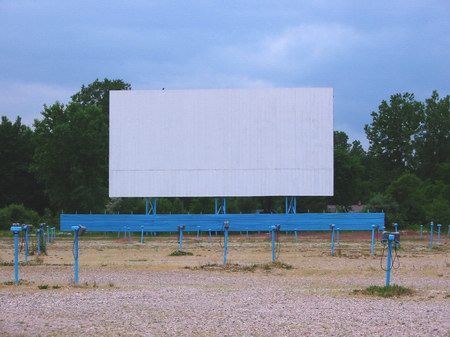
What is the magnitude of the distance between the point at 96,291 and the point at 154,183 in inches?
1167

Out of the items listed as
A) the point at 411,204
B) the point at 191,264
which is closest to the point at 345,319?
the point at 191,264

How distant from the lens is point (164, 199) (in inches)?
2366

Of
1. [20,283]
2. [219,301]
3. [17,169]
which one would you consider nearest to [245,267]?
[20,283]

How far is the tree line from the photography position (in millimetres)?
60469

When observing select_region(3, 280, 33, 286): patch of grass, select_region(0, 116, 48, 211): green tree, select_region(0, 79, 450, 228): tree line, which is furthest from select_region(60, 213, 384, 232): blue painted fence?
select_region(3, 280, 33, 286): patch of grass

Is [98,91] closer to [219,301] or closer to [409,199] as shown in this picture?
[409,199]

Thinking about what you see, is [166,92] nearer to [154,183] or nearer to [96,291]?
[154,183]

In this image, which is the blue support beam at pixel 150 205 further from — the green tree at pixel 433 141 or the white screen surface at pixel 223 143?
the green tree at pixel 433 141

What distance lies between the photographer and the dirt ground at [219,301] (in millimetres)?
11039

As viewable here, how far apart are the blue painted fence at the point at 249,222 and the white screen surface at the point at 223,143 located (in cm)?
189

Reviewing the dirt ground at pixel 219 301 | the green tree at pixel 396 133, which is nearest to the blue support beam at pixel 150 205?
the dirt ground at pixel 219 301

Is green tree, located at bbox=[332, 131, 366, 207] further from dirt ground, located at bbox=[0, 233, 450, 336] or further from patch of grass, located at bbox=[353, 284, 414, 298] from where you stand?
patch of grass, located at bbox=[353, 284, 414, 298]

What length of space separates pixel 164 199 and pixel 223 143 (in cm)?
1642

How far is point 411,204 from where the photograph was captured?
197ft
